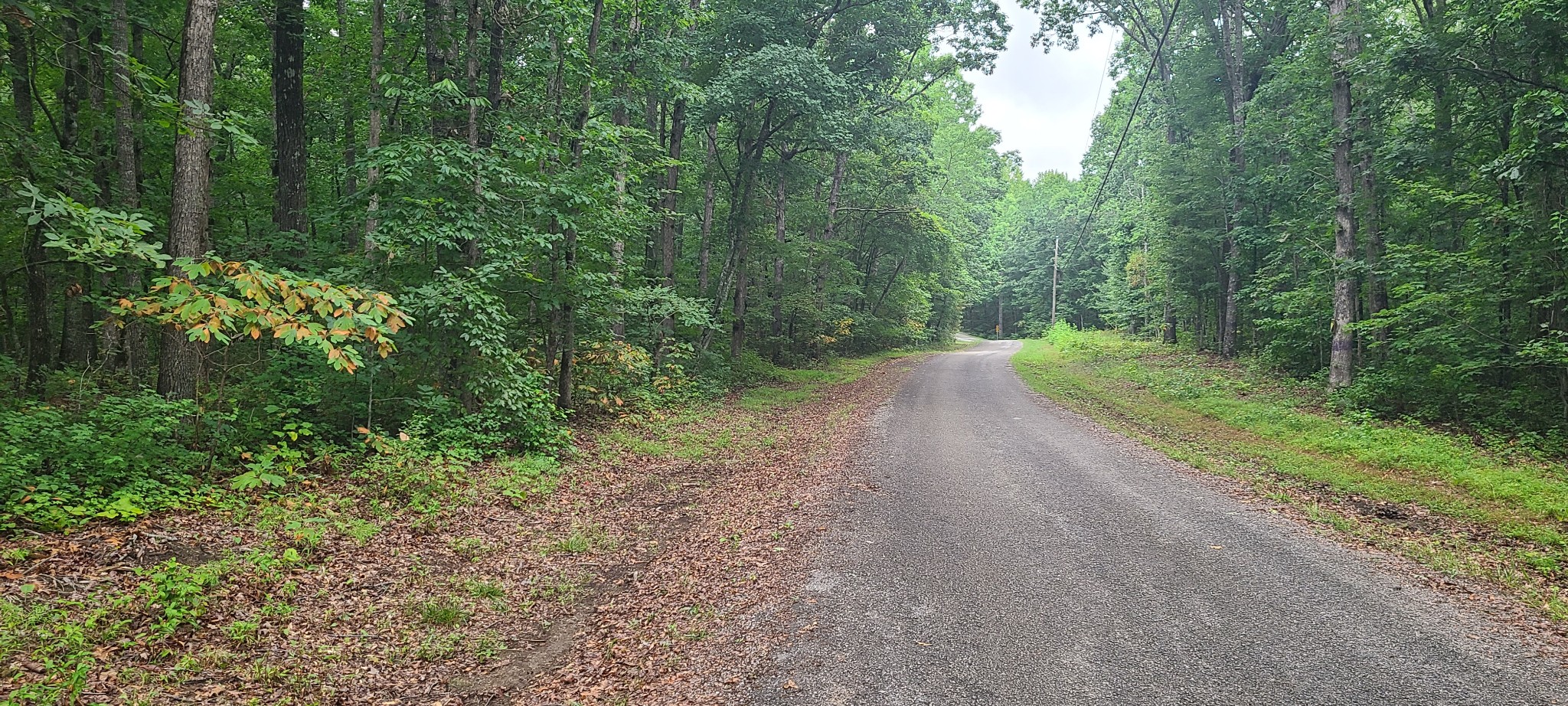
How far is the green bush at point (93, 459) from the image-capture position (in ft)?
15.3

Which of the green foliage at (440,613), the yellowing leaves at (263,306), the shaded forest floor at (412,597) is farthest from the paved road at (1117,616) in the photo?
the yellowing leaves at (263,306)

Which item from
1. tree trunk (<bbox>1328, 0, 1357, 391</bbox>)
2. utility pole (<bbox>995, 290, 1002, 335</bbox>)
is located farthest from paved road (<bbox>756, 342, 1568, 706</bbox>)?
utility pole (<bbox>995, 290, 1002, 335</bbox>)

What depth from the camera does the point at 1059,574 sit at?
5.20 m

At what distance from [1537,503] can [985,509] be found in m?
5.58

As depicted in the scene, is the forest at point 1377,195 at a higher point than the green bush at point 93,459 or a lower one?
higher

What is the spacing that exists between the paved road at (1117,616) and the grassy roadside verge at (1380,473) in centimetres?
77

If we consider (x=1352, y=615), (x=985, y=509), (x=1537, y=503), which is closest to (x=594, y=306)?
(x=985, y=509)

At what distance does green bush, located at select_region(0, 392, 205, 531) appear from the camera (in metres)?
4.68

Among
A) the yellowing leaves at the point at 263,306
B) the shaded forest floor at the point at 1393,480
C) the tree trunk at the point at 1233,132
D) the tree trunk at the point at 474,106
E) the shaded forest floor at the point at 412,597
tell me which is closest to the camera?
the shaded forest floor at the point at 412,597

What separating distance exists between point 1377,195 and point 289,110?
64.4 feet

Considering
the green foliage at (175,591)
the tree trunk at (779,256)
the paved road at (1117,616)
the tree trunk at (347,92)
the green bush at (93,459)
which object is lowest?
the paved road at (1117,616)

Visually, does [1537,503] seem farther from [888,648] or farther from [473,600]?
[473,600]

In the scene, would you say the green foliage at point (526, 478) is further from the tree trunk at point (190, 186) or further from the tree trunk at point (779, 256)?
the tree trunk at point (779, 256)

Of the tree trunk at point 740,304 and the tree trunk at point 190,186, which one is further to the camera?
the tree trunk at point 740,304
